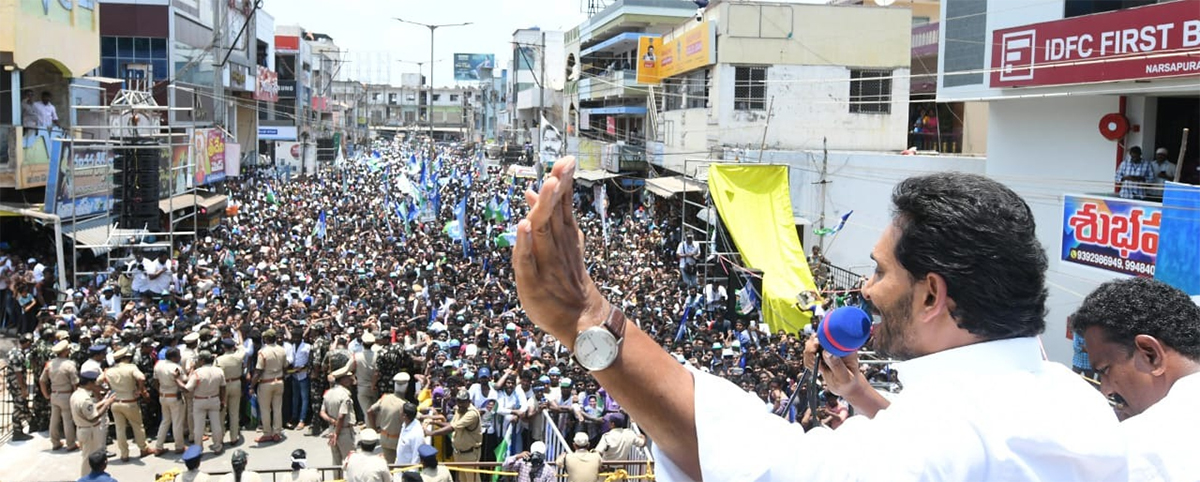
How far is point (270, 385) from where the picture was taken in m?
10.6

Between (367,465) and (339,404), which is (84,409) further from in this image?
(367,465)

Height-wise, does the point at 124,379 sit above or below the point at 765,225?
below

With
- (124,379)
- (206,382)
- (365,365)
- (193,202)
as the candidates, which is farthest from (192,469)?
(193,202)

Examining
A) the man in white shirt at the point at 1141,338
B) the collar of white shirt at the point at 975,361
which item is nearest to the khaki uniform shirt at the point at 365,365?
the man in white shirt at the point at 1141,338

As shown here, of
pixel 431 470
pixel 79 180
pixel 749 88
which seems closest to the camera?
pixel 431 470

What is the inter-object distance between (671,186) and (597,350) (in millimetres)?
23193

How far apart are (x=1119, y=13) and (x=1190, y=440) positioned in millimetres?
10666

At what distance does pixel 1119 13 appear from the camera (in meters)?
11.1

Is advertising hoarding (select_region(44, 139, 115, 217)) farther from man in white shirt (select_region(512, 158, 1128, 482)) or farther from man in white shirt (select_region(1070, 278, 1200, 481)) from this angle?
man in white shirt (select_region(512, 158, 1128, 482))

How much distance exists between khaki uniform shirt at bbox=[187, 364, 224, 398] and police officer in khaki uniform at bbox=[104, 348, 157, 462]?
19.1 inches

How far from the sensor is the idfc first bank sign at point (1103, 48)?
34.0 ft

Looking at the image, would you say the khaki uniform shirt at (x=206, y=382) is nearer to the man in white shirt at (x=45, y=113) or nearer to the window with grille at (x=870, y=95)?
the man in white shirt at (x=45, y=113)

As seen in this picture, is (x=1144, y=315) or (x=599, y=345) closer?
(x=599, y=345)

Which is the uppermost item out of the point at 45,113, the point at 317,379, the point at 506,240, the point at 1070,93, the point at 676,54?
the point at 676,54
